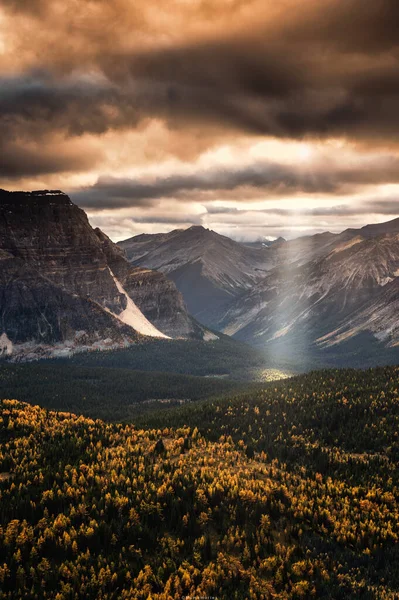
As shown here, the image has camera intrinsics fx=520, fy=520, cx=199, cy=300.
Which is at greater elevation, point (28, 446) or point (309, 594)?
point (28, 446)

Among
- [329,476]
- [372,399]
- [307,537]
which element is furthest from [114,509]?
[372,399]

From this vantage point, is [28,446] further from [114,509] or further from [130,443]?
[114,509]

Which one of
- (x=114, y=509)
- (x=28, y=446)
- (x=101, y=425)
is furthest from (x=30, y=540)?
(x=101, y=425)

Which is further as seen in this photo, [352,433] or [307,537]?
[352,433]

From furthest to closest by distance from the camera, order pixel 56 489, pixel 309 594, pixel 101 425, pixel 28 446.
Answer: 1. pixel 101 425
2. pixel 28 446
3. pixel 56 489
4. pixel 309 594

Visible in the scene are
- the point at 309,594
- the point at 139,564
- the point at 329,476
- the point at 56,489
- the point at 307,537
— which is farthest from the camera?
the point at 329,476

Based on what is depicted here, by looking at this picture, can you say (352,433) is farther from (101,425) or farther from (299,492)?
(101,425)
